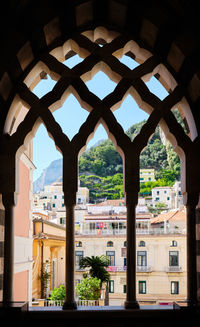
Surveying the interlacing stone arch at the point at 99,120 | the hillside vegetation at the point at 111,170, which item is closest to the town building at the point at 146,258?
the hillside vegetation at the point at 111,170

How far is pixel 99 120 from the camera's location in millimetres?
2971

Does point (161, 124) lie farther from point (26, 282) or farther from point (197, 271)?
point (26, 282)

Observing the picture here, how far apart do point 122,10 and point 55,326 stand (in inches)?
93.4

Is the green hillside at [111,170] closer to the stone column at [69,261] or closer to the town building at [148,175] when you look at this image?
the town building at [148,175]

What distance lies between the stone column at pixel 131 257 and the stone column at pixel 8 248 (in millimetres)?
814

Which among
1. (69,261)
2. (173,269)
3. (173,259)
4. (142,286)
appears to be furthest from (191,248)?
(142,286)

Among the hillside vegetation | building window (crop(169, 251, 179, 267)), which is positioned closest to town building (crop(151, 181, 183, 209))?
the hillside vegetation

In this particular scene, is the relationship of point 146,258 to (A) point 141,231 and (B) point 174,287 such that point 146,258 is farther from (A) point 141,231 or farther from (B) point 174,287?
(B) point 174,287

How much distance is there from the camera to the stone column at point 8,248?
Result: 2.67 meters

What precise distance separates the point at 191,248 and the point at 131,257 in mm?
445

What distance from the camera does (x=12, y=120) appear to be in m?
3.14

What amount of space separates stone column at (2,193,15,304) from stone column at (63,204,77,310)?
1.27 feet

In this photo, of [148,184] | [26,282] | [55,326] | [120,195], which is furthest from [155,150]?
[55,326]

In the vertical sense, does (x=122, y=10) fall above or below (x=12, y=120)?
above
